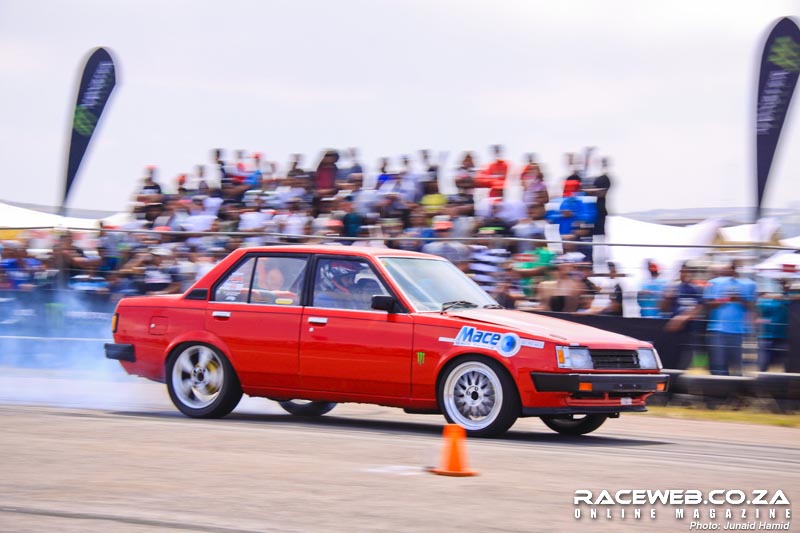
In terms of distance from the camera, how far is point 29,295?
52.5 feet

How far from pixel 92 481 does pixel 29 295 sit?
9.79 m

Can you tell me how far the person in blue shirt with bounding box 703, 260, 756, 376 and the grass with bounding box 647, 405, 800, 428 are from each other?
1.45ft

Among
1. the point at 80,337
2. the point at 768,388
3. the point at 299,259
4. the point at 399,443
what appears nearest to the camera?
the point at 399,443

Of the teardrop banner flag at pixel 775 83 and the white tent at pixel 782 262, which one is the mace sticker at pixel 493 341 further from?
the teardrop banner flag at pixel 775 83

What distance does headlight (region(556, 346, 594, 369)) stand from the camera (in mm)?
9039

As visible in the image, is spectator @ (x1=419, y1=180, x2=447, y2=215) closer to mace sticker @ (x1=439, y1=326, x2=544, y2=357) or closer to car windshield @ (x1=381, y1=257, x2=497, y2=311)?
car windshield @ (x1=381, y1=257, x2=497, y2=311)

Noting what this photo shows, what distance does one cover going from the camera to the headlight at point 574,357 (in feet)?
29.7

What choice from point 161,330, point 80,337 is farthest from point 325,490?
point 80,337

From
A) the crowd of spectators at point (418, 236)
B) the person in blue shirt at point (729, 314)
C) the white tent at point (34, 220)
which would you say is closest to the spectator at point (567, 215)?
the crowd of spectators at point (418, 236)

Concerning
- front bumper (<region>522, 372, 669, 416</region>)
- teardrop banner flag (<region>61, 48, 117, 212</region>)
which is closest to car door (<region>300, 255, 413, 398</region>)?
front bumper (<region>522, 372, 669, 416</region>)

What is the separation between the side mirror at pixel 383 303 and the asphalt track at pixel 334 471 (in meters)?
1.03

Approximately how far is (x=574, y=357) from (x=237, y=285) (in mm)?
3240

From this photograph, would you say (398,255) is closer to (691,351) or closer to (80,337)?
(691,351)

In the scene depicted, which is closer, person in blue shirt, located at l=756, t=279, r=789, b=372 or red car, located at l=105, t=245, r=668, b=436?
red car, located at l=105, t=245, r=668, b=436
